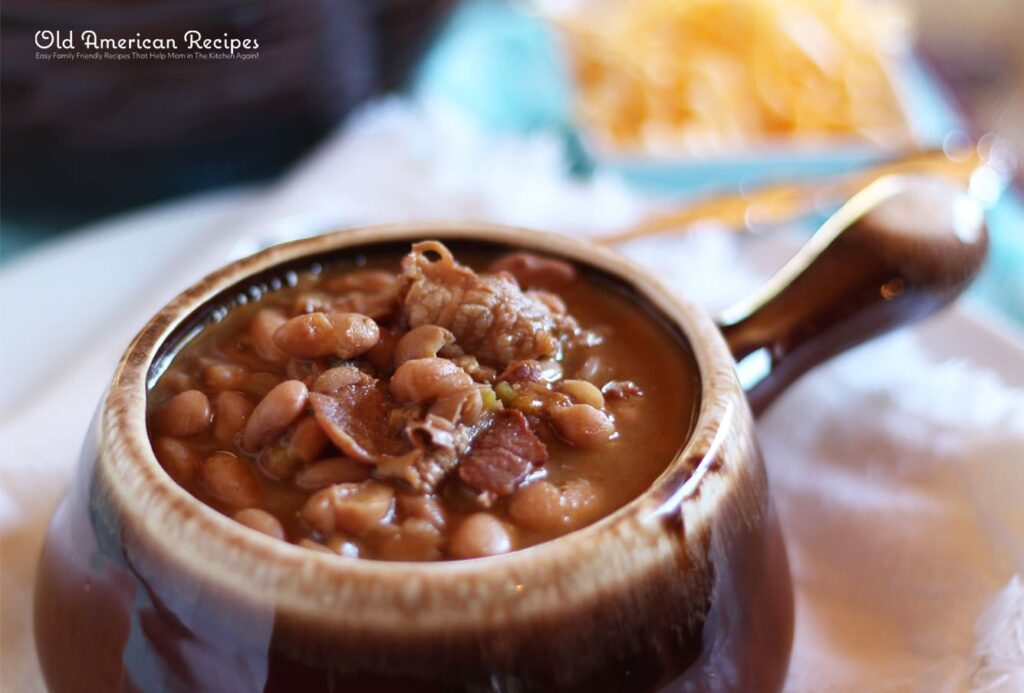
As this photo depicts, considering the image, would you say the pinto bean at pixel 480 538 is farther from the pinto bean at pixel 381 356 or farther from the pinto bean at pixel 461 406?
the pinto bean at pixel 381 356

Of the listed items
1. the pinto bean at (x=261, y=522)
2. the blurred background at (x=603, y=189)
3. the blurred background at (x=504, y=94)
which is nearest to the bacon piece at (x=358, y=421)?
the pinto bean at (x=261, y=522)

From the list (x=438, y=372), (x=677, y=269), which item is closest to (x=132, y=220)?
(x=677, y=269)

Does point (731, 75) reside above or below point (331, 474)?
below

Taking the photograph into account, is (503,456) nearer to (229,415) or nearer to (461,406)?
(461,406)

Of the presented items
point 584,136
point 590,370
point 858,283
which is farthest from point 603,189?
point 590,370

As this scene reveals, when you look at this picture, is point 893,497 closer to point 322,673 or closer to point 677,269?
point 677,269

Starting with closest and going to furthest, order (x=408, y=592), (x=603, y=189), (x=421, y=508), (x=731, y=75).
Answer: (x=408, y=592)
(x=421, y=508)
(x=603, y=189)
(x=731, y=75)
